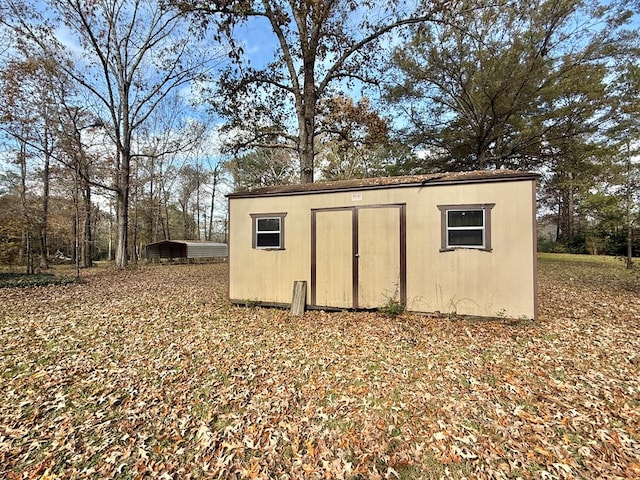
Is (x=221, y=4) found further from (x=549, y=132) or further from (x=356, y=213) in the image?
(x=549, y=132)

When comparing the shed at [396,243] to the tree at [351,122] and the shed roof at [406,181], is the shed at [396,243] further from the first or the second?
the tree at [351,122]

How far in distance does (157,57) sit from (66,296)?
12511 millimetres

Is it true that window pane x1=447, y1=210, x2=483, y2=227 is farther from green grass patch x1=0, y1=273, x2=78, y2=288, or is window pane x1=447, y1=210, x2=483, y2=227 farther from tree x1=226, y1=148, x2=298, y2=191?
tree x1=226, y1=148, x2=298, y2=191

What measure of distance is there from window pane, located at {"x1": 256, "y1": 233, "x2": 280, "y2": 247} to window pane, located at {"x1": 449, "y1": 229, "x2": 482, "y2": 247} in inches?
155

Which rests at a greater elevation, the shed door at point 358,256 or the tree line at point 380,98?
the tree line at point 380,98

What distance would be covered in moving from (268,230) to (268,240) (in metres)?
0.25

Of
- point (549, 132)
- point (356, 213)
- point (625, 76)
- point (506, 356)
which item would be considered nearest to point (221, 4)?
point (356, 213)

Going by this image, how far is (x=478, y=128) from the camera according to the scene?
44.8 feet

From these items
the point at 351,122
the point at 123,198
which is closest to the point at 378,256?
the point at 351,122

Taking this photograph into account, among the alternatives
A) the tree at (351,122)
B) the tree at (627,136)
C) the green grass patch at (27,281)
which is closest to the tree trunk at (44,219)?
the green grass patch at (27,281)

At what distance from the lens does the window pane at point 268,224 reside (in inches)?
291

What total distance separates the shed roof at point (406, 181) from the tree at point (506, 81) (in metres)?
7.37

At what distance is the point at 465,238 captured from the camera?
19.7 ft

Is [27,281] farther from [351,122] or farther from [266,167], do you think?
[266,167]
